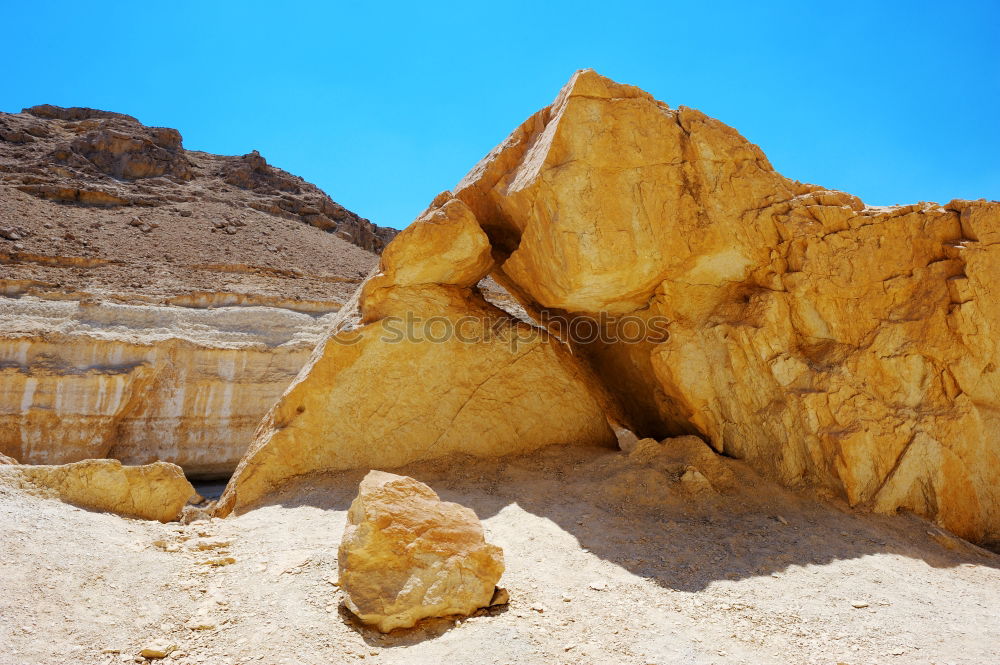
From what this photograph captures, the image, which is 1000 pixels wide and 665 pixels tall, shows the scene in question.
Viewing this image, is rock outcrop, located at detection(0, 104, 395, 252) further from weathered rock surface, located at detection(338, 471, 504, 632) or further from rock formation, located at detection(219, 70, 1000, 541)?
weathered rock surface, located at detection(338, 471, 504, 632)

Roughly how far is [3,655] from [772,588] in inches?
185

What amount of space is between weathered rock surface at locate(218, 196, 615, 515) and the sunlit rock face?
908cm

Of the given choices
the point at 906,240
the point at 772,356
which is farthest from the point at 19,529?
the point at 906,240

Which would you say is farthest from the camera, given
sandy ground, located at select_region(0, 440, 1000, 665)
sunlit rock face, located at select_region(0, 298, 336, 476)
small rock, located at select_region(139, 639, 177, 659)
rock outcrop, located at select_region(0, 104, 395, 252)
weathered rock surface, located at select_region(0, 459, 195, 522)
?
rock outcrop, located at select_region(0, 104, 395, 252)

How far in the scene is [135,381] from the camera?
15.2 metres

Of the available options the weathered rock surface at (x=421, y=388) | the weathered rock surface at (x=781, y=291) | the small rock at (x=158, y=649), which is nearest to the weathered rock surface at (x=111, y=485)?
the weathered rock surface at (x=421, y=388)

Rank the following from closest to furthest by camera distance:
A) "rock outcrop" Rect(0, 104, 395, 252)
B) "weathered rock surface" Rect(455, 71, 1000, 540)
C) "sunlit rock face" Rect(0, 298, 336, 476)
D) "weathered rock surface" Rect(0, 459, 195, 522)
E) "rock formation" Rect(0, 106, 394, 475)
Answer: "weathered rock surface" Rect(0, 459, 195, 522) < "weathered rock surface" Rect(455, 71, 1000, 540) < "sunlit rock face" Rect(0, 298, 336, 476) < "rock formation" Rect(0, 106, 394, 475) < "rock outcrop" Rect(0, 104, 395, 252)

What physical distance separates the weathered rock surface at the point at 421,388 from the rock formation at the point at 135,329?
9.21m

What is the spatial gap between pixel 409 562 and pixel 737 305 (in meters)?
4.96

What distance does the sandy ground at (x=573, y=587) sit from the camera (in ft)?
11.3

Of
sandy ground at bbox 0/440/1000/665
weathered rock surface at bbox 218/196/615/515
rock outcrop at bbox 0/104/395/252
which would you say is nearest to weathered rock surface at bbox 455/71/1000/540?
sandy ground at bbox 0/440/1000/665

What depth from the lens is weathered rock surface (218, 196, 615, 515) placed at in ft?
24.6

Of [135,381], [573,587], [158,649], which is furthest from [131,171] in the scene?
[573,587]

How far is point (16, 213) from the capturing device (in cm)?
2698
